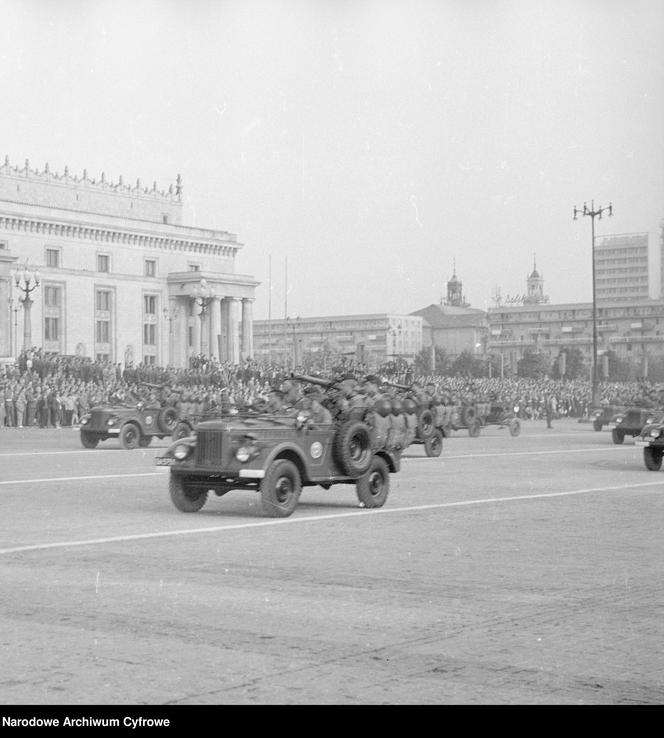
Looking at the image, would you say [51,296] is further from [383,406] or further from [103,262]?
[383,406]

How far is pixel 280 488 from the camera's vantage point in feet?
53.6

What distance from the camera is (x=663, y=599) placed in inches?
396

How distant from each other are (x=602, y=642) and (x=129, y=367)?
2370 inches

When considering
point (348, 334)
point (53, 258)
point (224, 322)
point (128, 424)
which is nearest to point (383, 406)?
point (128, 424)

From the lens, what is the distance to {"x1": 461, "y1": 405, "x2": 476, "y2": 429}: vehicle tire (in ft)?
147

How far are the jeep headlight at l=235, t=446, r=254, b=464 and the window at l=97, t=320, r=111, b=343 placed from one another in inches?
3690

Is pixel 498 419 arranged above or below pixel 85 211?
below

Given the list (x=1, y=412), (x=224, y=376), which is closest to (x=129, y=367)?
(x=224, y=376)

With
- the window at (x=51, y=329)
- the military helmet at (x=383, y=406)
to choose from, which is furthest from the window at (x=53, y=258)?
the military helmet at (x=383, y=406)

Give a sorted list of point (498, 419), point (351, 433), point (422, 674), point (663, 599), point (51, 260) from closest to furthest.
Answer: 1. point (422, 674)
2. point (663, 599)
3. point (351, 433)
4. point (498, 419)
5. point (51, 260)

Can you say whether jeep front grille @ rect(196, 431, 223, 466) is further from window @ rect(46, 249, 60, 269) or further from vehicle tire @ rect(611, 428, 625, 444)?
window @ rect(46, 249, 60, 269)

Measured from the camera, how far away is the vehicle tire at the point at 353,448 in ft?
56.1

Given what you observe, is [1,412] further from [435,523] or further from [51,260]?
[51,260]

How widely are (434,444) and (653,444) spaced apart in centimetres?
710
